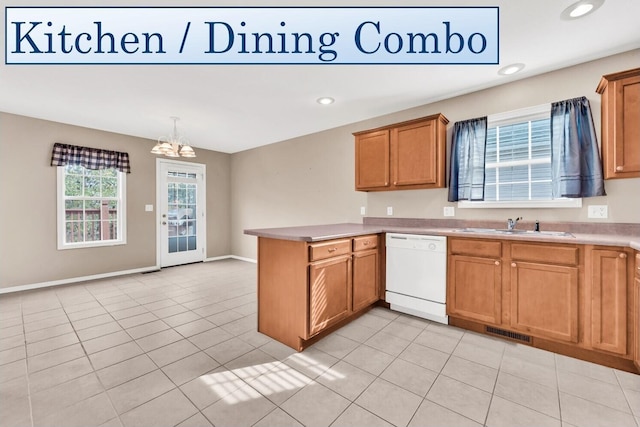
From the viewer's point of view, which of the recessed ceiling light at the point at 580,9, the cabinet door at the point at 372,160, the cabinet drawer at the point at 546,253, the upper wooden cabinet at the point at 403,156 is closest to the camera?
the recessed ceiling light at the point at 580,9

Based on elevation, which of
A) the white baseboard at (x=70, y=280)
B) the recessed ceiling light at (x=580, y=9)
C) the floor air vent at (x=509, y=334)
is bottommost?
the floor air vent at (x=509, y=334)

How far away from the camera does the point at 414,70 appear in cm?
256

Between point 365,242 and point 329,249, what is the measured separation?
60cm

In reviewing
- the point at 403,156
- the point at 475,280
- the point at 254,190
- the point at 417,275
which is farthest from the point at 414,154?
the point at 254,190

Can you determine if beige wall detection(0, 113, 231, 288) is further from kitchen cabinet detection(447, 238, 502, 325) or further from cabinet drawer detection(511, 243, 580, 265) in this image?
cabinet drawer detection(511, 243, 580, 265)

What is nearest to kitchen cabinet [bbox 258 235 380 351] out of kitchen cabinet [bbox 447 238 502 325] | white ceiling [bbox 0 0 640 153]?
kitchen cabinet [bbox 447 238 502 325]

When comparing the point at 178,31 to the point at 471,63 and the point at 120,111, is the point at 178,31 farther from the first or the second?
the point at 471,63

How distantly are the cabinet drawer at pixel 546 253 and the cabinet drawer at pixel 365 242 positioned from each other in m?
1.23

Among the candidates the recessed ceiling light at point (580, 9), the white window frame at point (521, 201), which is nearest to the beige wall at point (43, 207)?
the white window frame at point (521, 201)

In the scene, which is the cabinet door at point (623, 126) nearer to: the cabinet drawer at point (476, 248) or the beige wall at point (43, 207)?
the cabinet drawer at point (476, 248)

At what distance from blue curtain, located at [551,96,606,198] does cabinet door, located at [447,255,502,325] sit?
96cm

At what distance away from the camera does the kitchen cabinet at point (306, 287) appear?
7.26ft

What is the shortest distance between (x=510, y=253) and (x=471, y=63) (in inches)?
66.6

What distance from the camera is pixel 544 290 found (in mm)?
2168
